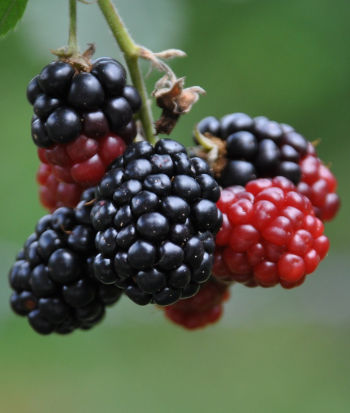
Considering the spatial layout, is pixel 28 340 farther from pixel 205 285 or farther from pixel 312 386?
pixel 205 285

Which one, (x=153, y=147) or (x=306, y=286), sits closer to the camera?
(x=153, y=147)

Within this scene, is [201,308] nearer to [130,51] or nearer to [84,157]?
[84,157]

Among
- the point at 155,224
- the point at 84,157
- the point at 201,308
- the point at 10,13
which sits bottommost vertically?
the point at 201,308

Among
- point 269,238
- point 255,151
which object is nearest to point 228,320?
point 255,151

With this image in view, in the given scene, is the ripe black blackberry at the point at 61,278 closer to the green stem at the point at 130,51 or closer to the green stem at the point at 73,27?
the green stem at the point at 130,51

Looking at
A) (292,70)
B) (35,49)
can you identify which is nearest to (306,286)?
(292,70)

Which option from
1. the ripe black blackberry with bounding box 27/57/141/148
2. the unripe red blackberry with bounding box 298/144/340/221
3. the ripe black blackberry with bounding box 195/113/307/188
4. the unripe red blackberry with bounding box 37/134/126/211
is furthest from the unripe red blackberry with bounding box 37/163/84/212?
the unripe red blackberry with bounding box 298/144/340/221

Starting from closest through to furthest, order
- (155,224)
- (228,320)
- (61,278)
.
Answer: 1. (155,224)
2. (61,278)
3. (228,320)
